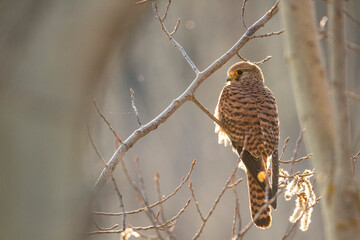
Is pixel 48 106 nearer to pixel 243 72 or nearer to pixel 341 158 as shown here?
pixel 341 158

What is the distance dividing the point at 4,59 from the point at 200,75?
6.76ft

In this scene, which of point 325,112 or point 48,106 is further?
point 325,112

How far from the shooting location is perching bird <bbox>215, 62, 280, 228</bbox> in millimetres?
3736

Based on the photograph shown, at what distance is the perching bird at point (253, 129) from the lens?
374 centimetres

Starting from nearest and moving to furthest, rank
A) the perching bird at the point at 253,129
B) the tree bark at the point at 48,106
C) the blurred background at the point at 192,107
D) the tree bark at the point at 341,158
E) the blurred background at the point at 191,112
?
Answer: the tree bark at the point at 48,106
the tree bark at the point at 341,158
the perching bird at the point at 253,129
the blurred background at the point at 191,112
the blurred background at the point at 192,107

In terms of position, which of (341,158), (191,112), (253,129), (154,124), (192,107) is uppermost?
(154,124)

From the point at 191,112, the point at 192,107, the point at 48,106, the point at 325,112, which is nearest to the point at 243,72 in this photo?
the point at 325,112

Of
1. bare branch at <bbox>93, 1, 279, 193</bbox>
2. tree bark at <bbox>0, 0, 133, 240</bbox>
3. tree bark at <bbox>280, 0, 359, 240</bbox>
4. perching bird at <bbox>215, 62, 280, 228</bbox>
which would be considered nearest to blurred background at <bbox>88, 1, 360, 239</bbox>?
perching bird at <bbox>215, 62, 280, 228</bbox>

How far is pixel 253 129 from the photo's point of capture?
13.3 feet

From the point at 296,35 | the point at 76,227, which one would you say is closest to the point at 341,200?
the point at 296,35

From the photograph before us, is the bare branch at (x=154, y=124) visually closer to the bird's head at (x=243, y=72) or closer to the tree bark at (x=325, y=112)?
the tree bark at (x=325, y=112)

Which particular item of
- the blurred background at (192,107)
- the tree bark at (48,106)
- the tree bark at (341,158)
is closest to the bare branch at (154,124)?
the tree bark at (48,106)

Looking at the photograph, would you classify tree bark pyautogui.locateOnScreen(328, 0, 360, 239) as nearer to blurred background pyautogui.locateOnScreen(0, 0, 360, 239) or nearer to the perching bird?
the perching bird

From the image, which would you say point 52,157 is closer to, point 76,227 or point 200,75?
point 76,227
